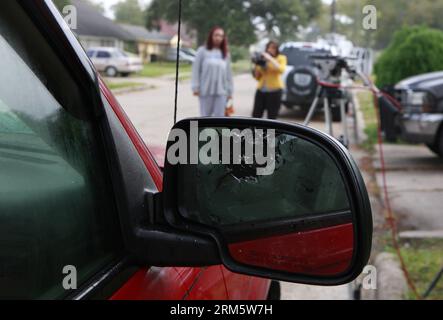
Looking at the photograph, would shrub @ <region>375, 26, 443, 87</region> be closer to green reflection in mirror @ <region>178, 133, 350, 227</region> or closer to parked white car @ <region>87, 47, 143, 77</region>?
parked white car @ <region>87, 47, 143, 77</region>

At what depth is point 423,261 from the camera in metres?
4.30

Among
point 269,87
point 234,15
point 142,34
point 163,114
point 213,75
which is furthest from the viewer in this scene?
point 269,87

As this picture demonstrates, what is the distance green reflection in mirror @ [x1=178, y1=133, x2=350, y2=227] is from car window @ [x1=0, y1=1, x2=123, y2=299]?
0.19m

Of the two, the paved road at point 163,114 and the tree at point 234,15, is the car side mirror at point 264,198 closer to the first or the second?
the paved road at point 163,114

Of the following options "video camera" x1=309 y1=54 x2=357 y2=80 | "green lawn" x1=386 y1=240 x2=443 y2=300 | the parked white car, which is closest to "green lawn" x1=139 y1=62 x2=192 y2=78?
the parked white car

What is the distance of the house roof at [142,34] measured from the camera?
194 centimetres

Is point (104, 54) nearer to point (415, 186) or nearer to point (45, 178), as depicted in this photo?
point (45, 178)

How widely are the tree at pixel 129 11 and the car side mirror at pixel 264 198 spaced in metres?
0.67

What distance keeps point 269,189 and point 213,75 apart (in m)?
3.52

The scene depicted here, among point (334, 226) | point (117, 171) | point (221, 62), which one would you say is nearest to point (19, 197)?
point (117, 171)

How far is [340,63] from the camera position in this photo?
6.23m

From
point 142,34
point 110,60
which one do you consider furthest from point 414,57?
point 142,34
